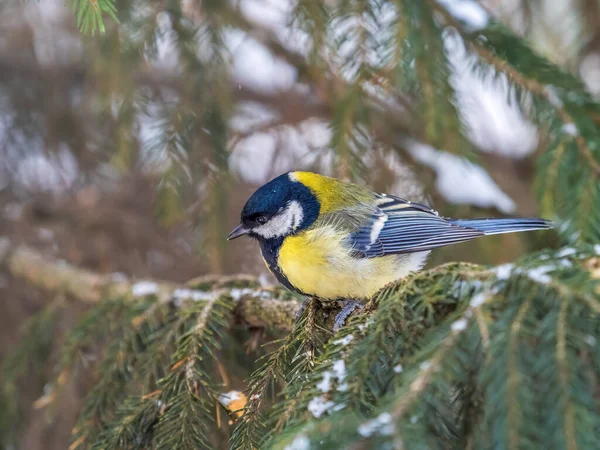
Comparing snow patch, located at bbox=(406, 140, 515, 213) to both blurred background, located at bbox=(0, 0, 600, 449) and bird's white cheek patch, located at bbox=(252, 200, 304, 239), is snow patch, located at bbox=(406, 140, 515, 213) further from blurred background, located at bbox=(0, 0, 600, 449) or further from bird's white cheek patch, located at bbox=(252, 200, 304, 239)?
bird's white cheek patch, located at bbox=(252, 200, 304, 239)

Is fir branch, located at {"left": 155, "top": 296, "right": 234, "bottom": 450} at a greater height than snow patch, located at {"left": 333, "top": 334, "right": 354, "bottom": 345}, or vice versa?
snow patch, located at {"left": 333, "top": 334, "right": 354, "bottom": 345}

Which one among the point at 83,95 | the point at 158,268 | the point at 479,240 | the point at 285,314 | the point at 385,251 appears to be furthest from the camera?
the point at 83,95

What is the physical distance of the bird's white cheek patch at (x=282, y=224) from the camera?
1980mm

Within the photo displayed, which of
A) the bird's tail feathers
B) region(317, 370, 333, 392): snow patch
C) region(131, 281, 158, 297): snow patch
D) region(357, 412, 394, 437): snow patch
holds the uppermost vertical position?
region(357, 412, 394, 437): snow patch

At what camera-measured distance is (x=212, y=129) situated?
2.22 metres

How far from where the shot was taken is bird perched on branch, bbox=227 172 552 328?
1.82 meters

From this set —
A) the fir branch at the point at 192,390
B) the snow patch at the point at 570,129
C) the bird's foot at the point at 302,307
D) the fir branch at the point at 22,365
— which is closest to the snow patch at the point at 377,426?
the fir branch at the point at 192,390

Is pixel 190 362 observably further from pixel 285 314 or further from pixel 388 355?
pixel 388 355

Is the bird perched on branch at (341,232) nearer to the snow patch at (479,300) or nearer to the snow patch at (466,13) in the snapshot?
the snow patch at (466,13)

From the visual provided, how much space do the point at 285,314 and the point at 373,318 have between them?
2.20 ft

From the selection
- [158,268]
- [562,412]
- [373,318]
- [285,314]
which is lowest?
[158,268]

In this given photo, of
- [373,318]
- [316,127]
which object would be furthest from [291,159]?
[373,318]

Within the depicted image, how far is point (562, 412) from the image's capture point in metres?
0.76

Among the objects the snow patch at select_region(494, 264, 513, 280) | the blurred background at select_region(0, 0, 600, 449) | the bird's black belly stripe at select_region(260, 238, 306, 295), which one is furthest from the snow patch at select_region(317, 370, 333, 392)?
the blurred background at select_region(0, 0, 600, 449)
